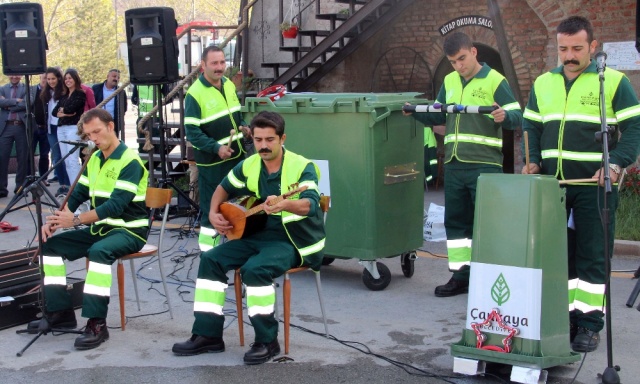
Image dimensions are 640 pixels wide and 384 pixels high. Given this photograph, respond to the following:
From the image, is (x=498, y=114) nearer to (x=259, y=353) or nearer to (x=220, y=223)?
(x=220, y=223)

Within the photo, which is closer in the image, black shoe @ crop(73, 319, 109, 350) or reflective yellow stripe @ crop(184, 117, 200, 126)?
black shoe @ crop(73, 319, 109, 350)

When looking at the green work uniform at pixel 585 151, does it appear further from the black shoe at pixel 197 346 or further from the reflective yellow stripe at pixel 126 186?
the reflective yellow stripe at pixel 126 186

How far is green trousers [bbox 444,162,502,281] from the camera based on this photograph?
22.4 ft

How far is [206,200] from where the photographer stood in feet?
24.9

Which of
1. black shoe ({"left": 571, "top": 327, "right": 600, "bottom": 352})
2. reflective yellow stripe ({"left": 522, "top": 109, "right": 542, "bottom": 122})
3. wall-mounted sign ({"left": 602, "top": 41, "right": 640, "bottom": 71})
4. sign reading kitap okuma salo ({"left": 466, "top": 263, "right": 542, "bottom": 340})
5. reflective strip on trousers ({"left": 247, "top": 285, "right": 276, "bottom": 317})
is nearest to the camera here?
sign reading kitap okuma salo ({"left": 466, "top": 263, "right": 542, "bottom": 340})

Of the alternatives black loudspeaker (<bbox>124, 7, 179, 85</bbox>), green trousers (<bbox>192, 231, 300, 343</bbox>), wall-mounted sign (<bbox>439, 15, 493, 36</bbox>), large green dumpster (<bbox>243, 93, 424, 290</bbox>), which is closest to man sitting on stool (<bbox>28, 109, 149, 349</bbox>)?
green trousers (<bbox>192, 231, 300, 343</bbox>)

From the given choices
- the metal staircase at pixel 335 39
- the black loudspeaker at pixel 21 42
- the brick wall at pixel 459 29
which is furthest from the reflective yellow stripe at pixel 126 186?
the metal staircase at pixel 335 39

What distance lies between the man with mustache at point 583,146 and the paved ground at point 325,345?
353 millimetres

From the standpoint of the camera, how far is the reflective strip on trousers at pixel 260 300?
17.7 ft

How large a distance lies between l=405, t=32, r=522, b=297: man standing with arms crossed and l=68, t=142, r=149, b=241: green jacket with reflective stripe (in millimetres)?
2212

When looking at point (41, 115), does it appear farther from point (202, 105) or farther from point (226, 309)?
point (226, 309)

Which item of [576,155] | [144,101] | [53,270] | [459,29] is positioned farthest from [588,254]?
[144,101]

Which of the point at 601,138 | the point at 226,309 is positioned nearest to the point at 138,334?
the point at 226,309

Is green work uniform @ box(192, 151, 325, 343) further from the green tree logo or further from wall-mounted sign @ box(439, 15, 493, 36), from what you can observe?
wall-mounted sign @ box(439, 15, 493, 36)
